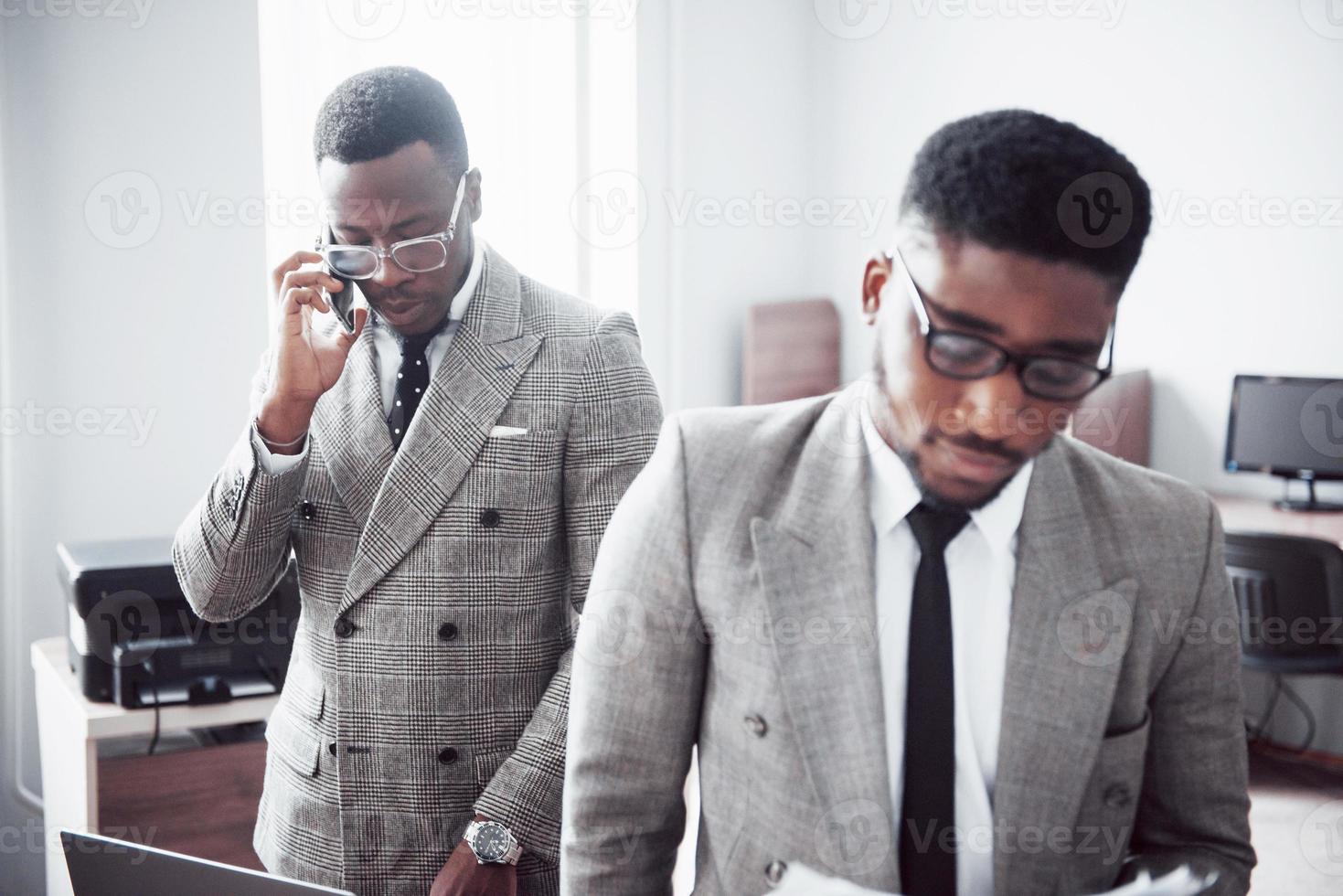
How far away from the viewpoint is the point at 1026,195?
A: 1000 mm

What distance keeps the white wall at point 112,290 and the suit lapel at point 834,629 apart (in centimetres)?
247

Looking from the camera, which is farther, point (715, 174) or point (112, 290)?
point (715, 174)

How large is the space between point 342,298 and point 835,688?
0.87m

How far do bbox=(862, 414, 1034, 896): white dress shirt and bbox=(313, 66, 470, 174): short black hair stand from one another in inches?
28.7

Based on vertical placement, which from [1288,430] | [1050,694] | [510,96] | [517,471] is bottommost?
[1288,430]

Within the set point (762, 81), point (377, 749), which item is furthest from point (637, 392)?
point (762, 81)

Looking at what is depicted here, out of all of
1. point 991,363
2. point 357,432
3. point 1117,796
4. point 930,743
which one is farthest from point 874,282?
point 357,432

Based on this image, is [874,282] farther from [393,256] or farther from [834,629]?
[393,256]

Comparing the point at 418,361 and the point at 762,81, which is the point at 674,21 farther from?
the point at 418,361

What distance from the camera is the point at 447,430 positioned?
5.10 feet

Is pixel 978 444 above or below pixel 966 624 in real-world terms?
above

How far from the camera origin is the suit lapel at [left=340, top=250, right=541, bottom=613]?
4.99 ft

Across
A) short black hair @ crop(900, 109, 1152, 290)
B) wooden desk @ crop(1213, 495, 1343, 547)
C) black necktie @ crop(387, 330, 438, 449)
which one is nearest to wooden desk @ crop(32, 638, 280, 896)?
black necktie @ crop(387, 330, 438, 449)

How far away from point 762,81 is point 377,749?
3.97 m
